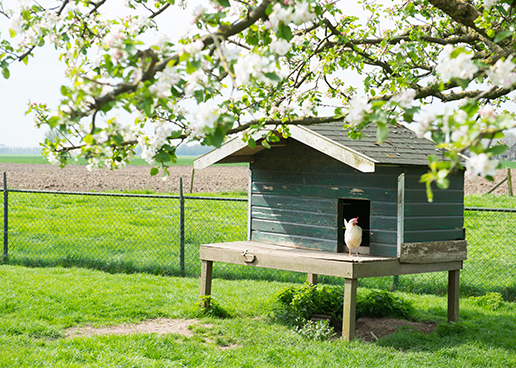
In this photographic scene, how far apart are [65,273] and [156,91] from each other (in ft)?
22.0

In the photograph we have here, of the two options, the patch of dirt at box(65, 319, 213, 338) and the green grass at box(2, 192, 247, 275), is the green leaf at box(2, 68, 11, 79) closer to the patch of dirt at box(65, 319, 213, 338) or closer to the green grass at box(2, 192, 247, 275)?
the patch of dirt at box(65, 319, 213, 338)

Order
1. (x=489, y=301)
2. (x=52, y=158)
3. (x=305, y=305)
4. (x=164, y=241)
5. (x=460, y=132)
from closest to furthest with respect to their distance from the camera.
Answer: (x=460, y=132)
(x=52, y=158)
(x=305, y=305)
(x=489, y=301)
(x=164, y=241)

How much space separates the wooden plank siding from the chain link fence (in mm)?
1706

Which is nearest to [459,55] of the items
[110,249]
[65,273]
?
[65,273]

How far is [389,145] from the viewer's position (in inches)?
229

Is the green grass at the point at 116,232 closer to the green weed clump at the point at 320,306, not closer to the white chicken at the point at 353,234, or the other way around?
the green weed clump at the point at 320,306

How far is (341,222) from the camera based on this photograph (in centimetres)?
612

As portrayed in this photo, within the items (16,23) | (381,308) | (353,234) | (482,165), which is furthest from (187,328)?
(482,165)

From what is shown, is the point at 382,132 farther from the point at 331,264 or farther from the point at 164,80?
the point at 331,264

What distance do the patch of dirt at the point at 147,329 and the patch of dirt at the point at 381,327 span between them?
1.72m

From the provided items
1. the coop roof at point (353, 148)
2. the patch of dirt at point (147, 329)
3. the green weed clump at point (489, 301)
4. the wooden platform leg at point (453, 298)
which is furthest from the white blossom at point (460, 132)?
the green weed clump at point (489, 301)

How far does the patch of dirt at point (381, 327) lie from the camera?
5.62 metres

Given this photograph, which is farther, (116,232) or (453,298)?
(116,232)

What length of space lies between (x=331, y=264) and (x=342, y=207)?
93 cm
